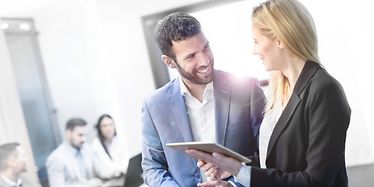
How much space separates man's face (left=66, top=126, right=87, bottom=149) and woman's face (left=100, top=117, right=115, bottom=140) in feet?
0.30

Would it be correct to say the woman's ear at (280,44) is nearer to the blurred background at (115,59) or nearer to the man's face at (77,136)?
the blurred background at (115,59)

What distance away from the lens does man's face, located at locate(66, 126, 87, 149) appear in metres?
1.90

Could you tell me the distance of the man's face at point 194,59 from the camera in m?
1.49

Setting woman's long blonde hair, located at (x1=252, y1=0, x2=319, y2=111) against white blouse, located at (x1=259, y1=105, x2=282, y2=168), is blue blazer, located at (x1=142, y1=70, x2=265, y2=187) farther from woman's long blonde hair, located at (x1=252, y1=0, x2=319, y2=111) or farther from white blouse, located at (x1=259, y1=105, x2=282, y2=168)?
woman's long blonde hair, located at (x1=252, y1=0, x2=319, y2=111)

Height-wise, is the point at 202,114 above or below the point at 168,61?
below

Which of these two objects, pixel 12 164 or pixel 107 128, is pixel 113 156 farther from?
pixel 12 164

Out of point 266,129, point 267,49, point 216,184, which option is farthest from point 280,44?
point 216,184

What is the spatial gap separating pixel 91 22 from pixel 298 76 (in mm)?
965

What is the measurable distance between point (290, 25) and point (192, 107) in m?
0.50

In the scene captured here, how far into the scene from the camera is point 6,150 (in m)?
1.92

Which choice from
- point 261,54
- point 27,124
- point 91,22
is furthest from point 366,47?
point 27,124

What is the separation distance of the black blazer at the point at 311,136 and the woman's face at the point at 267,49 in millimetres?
112

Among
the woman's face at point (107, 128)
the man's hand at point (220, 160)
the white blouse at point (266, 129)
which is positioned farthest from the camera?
the woman's face at point (107, 128)

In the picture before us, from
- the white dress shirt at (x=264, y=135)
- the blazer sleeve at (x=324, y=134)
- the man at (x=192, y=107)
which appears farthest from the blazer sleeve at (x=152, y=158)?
the blazer sleeve at (x=324, y=134)
